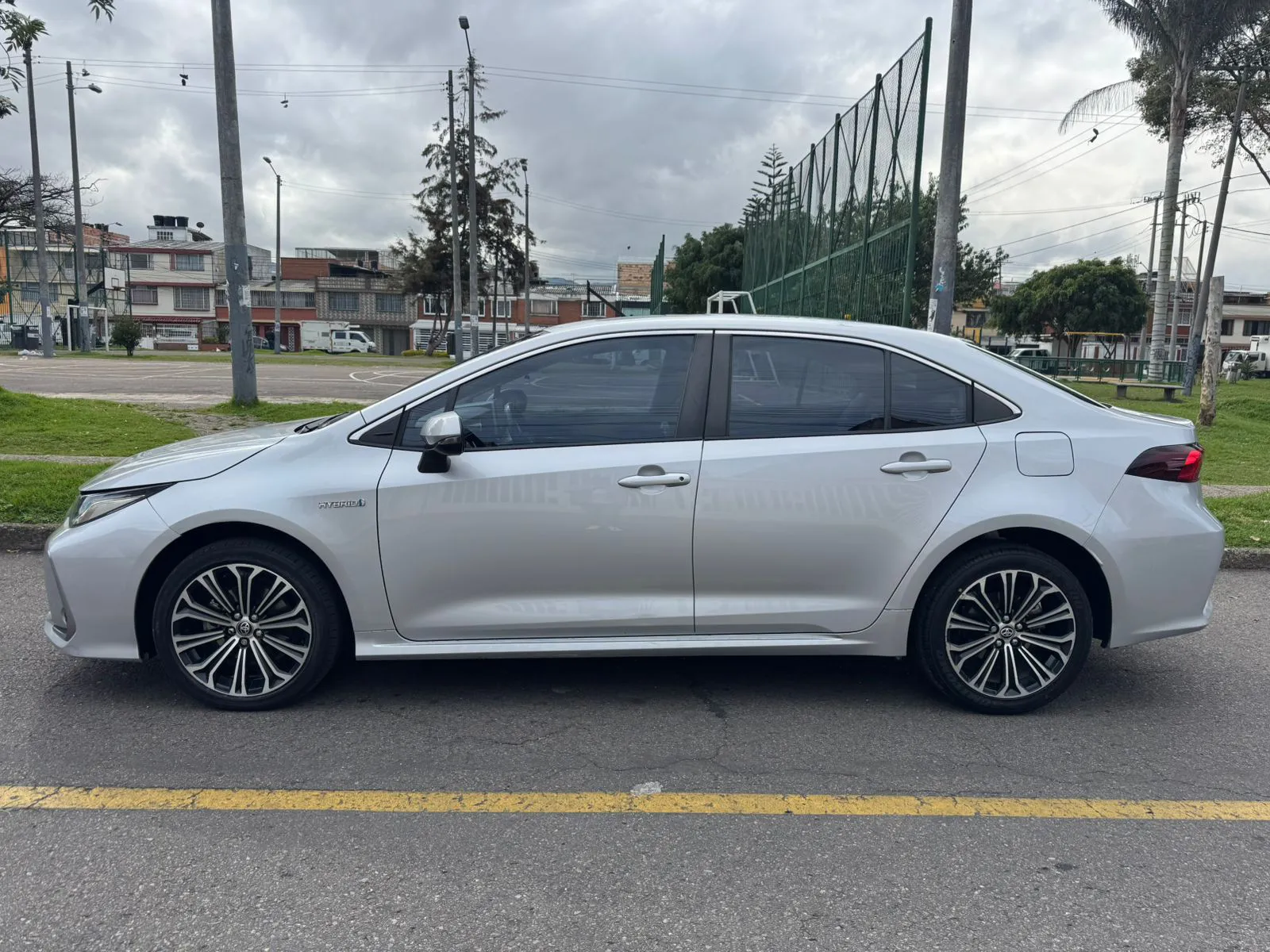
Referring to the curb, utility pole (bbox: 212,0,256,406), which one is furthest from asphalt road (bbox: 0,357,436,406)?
the curb

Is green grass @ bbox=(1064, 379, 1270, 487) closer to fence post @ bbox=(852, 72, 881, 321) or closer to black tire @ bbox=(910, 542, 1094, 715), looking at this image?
fence post @ bbox=(852, 72, 881, 321)

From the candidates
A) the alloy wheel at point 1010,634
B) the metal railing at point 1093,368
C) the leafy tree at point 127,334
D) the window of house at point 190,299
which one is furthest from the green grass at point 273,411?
the window of house at point 190,299

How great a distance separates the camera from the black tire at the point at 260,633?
3.88m

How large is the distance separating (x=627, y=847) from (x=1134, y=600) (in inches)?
94.5

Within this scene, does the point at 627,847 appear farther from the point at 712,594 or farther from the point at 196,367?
the point at 196,367

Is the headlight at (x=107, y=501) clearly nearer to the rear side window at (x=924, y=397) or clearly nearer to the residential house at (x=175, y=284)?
the rear side window at (x=924, y=397)

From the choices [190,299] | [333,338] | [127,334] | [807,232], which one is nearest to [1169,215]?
[807,232]

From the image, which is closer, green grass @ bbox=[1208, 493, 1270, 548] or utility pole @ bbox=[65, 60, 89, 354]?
green grass @ bbox=[1208, 493, 1270, 548]

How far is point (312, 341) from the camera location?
7469 cm

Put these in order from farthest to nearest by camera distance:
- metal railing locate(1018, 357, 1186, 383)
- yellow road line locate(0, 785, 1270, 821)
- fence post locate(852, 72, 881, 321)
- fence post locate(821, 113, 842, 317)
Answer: metal railing locate(1018, 357, 1186, 383)
fence post locate(821, 113, 842, 317)
fence post locate(852, 72, 881, 321)
yellow road line locate(0, 785, 1270, 821)

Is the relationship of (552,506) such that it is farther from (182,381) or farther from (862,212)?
(182,381)

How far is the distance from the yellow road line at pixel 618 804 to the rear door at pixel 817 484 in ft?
2.78

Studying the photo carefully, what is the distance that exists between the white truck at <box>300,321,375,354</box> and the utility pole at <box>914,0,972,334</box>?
60379mm

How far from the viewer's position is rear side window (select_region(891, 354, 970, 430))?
4.04m
